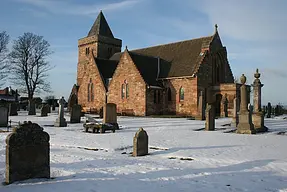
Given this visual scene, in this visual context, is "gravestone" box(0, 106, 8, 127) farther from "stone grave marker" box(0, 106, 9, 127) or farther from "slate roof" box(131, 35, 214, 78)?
"slate roof" box(131, 35, 214, 78)

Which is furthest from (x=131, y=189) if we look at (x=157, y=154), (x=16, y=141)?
(x=157, y=154)

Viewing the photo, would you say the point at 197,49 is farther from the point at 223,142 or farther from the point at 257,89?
the point at 223,142

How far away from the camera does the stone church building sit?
32719mm

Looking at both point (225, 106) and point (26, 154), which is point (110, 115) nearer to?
point (26, 154)

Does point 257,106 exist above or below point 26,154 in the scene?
above

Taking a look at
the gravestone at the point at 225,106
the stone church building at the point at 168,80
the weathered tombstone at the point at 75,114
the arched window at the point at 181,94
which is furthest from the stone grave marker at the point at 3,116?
the gravestone at the point at 225,106

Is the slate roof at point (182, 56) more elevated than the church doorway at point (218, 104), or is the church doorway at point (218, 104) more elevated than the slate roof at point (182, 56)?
the slate roof at point (182, 56)

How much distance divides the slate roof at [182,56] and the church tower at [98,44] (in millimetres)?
12458

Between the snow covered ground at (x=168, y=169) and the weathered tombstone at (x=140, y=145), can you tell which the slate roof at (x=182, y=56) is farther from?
the weathered tombstone at (x=140, y=145)

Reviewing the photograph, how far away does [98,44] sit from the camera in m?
48.9

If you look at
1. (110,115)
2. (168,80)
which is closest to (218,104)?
(168,80)

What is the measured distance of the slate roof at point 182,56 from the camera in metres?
33.6

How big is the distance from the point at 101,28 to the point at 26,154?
46694 millimetres

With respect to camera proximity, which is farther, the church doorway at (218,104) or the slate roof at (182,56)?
the church doorway at (218,104)
